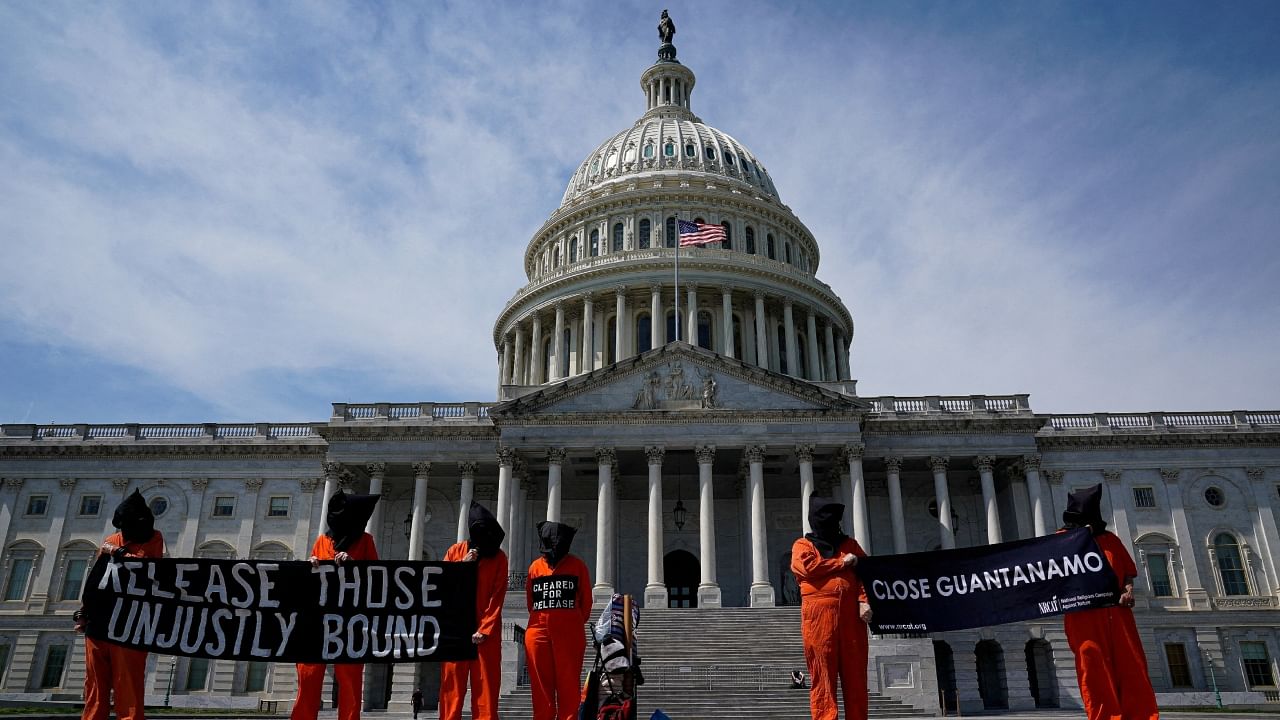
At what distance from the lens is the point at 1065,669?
126 ft

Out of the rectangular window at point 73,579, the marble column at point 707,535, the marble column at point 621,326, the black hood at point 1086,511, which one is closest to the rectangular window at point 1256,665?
the marble column at point 707,535

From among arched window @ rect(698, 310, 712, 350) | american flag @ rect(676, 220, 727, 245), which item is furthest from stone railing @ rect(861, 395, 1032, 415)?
arched window @ rect(698, 310, 712, 350)

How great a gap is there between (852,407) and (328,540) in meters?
31.8

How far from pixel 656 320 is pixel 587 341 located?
4.52 m

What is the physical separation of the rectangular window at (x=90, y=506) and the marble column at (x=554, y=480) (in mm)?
24506

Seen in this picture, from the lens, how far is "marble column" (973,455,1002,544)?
40.9 meters

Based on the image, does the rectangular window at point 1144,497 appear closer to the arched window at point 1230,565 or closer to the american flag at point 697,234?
the arched window at point 1230,565

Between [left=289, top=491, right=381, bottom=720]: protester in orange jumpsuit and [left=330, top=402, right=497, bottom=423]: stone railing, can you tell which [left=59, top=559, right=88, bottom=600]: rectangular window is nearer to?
[left=330, top=402, right=497, bottom=423]: stone railing

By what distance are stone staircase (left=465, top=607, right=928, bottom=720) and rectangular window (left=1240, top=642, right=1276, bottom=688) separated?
22026mm

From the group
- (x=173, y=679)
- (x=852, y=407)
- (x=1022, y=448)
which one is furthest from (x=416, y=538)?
(x=1022, y=448)

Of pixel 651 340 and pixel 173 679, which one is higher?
pixel 651 340

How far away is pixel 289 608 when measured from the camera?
11.9 metres

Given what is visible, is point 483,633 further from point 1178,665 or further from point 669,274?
point 669,274

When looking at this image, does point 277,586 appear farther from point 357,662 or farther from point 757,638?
point 757,638
